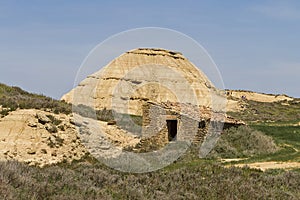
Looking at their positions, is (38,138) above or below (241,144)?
below

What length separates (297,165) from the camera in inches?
737

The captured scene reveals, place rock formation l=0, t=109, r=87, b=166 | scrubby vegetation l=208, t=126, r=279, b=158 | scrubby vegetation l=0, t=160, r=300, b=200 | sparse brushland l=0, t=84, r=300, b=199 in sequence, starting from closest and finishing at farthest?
1. scrubby vegetation l=0, t=160, r=300, b=200
2. sparse brushland l=0, t=84, r=300, b=199
3. rock formation l=0, t=109, r=87, b=166
4. scrubby vegetation l=208, t=126, r=279, b=158

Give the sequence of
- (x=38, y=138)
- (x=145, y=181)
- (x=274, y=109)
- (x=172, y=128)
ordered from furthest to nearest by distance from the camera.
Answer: (x=274, y=109) → (x=172, y=128) → (x=38, y=138) → (x=145, y=181)

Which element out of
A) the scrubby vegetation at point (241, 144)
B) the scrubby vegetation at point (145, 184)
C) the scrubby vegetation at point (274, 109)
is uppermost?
the scrubby vegetation at point (274, 109)

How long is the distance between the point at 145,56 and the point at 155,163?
210 ft

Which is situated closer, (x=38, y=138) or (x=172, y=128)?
(x=38, y=138)

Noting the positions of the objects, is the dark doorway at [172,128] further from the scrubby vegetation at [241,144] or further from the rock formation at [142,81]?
the rock formation at [142,81]

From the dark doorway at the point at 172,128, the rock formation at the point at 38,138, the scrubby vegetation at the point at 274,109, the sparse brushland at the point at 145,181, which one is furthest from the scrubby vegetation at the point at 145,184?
the scrubby vegetation at the point at 274,109

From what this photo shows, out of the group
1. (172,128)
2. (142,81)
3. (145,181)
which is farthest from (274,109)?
(145,181)

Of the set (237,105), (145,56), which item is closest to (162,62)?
(145,56)

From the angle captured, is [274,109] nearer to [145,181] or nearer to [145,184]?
[145,181]

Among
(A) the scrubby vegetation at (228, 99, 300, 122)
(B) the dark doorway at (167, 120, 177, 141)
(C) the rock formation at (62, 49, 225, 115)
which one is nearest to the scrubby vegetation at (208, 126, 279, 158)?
(B) the dark doorway at (167, 120, 177, 141)

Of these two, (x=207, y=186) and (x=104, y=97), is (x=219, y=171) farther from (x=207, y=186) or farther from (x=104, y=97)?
(x=104, y=97)

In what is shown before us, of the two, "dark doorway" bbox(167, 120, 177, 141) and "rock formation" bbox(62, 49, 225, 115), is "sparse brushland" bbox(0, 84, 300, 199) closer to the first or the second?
"dark doorway" bbox(167, 120, 177, 141)
